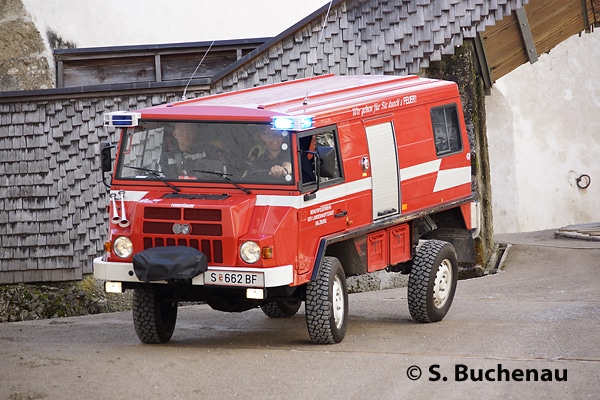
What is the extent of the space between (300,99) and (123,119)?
178cm

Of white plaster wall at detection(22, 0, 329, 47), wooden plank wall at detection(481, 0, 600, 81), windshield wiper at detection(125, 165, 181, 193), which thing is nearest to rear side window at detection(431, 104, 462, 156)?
windshield wiper at detection(125, 165, 181, 193)

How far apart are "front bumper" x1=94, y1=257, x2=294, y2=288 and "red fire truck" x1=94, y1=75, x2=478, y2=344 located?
0.01 meters

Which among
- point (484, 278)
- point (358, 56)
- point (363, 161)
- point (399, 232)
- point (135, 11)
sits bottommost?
point (484, 278)

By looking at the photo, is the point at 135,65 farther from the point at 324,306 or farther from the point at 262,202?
the point at 324,306

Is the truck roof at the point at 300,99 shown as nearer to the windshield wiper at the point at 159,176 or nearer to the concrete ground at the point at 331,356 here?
the windshield wiper at the point at 159,176

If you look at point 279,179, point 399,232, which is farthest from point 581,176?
point 279,179

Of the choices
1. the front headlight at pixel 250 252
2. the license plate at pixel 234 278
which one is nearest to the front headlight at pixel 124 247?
the license plate at pixel 234 278

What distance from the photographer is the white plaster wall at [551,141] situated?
29.2 m

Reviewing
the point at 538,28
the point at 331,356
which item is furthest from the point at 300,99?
the point at 538,28

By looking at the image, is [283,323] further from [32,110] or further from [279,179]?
[32,110]

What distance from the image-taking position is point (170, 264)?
33.4 feet

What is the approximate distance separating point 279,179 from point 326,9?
24.7 ft

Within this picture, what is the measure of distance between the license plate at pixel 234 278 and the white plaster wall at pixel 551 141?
19.6m

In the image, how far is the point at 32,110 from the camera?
17.9 m
